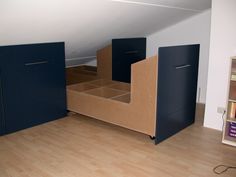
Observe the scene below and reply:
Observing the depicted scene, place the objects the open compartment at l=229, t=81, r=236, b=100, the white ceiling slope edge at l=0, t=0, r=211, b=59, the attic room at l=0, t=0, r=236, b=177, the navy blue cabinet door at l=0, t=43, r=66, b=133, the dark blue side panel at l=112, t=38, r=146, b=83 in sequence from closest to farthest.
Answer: the white ceiling slope edge at l=0, t=0, r=211, b=59, the attic room at l=0, t=0, r=236, b=177, the open compartment at l=229, t=81, r=236, b=100, the navy blue cabinet door at l=0, t=43, r=66, b=133, the dark blue side panel at l=112, t=38, r=146, b=83

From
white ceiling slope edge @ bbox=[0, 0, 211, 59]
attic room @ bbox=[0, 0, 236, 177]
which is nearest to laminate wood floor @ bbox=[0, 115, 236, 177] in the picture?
attic room @ bbox=[0, 0, 236, 177]

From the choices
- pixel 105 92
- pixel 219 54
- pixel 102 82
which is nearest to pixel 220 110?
pixel 219 54

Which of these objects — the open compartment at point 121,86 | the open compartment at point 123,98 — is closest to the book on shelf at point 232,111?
the open compartment at point 123,98

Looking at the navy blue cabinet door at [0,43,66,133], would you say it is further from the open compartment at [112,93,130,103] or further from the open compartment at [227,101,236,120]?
the open compartment at [227,101,236,120]

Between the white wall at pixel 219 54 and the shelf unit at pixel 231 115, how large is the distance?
0.18 m

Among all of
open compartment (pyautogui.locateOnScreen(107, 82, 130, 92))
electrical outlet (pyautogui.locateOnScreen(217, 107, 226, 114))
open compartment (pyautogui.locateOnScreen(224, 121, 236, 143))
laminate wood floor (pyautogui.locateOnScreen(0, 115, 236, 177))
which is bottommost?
laminate wood floor (pyautogui.locateOnScreen(0, 115, 236, 177))

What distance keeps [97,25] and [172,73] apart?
1.21 metres

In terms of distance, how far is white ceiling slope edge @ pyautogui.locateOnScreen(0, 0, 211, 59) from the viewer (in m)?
2.55

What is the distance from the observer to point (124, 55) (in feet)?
16.0

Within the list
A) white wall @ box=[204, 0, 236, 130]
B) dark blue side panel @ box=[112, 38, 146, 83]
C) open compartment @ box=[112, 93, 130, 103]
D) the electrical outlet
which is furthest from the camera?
dark blue side panel @ box=[112, 38, 146, 83]

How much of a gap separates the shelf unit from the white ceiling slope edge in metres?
1.22

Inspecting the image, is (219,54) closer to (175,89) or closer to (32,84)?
(175,89)

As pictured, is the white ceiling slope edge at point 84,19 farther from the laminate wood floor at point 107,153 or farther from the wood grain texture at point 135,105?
the laminate wood floor at point 107,153

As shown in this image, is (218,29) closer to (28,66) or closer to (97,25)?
(97,25)
